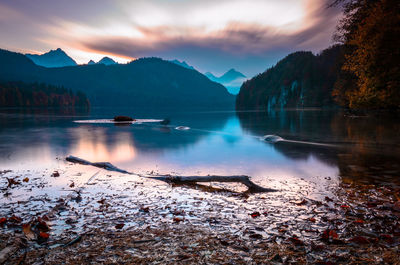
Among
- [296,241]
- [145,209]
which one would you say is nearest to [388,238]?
[296,241]

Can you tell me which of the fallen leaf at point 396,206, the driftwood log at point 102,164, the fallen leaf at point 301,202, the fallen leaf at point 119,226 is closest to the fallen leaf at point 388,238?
the fallen leaf at point 396,206

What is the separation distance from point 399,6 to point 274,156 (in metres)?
13.5

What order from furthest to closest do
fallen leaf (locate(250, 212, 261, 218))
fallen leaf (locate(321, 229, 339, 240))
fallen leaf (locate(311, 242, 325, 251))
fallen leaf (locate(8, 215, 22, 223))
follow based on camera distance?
fallen leaf (locate(250, 212, 261, 218)), fallen leaf (locate(8, 215, 22, 223)), fallen leaf (locate(321, 229, 339, 240)), fallen leaf (locate(311, 242, 325, 251))

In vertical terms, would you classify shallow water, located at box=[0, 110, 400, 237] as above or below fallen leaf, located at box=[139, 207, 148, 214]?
below

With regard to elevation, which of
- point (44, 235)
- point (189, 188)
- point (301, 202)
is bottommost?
point (189, 188)

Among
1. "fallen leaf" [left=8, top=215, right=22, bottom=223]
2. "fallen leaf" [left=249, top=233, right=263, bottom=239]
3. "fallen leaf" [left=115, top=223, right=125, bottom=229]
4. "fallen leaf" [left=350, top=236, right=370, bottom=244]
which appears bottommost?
"fallen leaf" [left=115, top=223, right=125, bottom=229]

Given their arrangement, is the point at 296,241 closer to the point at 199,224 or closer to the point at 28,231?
the point at 199,224

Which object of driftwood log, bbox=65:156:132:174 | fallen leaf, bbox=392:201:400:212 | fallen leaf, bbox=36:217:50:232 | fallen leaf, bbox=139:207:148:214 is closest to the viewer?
fallen leaf, bbox=36:217:50:232

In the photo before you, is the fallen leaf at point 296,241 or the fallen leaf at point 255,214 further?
the fallen leaf at point 255,214

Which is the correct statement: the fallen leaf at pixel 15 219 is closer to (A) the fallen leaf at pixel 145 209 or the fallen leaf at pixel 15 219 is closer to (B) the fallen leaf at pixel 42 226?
(B) the fallen leaf at pixel 42 226

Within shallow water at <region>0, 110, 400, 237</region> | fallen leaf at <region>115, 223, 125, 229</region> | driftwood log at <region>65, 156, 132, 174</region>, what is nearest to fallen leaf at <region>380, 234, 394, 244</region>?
shallow water at <region>0, 110, 400, 237</region>

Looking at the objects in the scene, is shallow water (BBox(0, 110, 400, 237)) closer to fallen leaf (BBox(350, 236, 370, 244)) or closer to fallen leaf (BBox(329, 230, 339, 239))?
fallen leaf (BBox(329, 230, 339, 239))

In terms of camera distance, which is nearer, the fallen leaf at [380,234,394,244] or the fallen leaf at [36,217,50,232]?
the fallen leaf at [380,234,394,244]

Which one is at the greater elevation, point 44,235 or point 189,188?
point 44,235
